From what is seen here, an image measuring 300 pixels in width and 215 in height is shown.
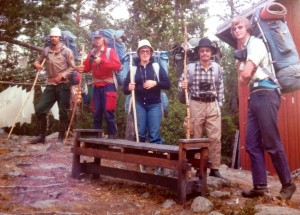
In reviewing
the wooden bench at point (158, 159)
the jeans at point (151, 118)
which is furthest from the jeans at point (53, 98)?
the jeans at point (151, 118)

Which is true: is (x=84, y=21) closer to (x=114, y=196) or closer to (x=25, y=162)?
(x=25, y=162)

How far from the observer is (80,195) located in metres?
5.20

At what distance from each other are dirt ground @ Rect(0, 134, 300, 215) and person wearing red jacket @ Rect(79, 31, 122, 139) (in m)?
1.23

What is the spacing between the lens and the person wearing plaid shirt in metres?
6.09

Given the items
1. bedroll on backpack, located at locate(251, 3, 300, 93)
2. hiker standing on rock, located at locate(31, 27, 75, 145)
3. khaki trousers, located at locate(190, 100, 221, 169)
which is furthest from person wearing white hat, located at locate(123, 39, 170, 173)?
hiker standing on rock, located at locate(31, 27, 75, 145)

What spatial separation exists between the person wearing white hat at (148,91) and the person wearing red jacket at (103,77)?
0.75 m

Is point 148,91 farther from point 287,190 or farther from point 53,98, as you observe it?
point 53,98

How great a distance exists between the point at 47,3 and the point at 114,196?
7.30m

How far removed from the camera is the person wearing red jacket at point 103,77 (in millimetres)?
7184

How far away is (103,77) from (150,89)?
4.25 ft

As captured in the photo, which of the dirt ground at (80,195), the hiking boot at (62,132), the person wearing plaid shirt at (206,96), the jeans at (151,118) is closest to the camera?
the dirt ground at (80,195)

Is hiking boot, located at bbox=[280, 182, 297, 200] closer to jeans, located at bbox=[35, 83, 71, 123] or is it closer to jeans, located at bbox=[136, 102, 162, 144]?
jeans, located at bbox=[136, 102, 162, 144]

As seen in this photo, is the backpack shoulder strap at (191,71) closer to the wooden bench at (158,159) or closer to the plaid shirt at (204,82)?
the plaid shirt at (204,82)

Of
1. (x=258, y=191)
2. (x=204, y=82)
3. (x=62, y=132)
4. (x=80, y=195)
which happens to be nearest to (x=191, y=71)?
(x=204, y=82)
